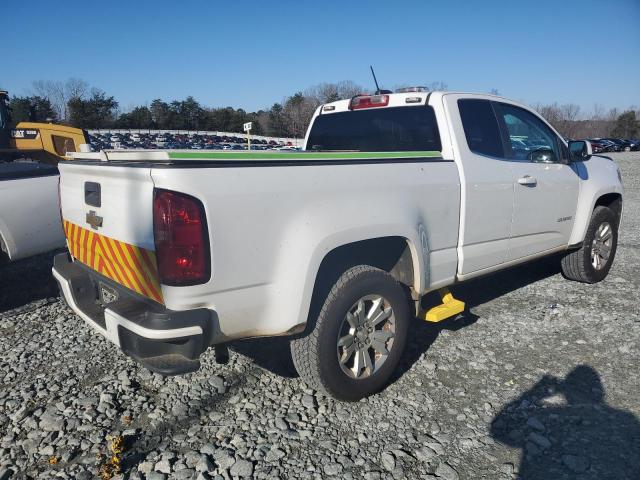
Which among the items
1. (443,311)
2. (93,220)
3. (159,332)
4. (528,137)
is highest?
(528,137)

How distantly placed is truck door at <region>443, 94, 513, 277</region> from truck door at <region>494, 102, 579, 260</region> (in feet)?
0.43

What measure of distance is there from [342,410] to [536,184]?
8.51 ft

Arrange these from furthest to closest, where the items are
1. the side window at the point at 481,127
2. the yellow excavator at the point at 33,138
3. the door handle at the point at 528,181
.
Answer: the yellow excavator at the point at 33,138
the door handle at the point at 528,181
the side window at the point at 481,127

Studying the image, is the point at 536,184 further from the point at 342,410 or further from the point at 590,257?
the point at 342,410

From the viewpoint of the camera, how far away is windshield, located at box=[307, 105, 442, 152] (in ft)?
12.4

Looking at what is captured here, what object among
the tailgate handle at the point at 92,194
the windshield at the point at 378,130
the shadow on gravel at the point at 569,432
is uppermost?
the windshield at the point at 378,130

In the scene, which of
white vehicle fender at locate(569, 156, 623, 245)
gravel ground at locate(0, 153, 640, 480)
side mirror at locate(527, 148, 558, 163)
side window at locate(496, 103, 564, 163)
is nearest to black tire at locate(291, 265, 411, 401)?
gravel ground at locate(0, 153, 640, 480)

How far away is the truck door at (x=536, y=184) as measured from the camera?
4051mm

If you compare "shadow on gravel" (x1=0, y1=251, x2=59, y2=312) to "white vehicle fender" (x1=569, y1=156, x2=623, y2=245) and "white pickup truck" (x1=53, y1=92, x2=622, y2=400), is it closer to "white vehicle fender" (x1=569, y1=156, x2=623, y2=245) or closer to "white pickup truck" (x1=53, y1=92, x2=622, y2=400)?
"white pickup truck" (x1=53, y1=92, x2=622, y2=400)

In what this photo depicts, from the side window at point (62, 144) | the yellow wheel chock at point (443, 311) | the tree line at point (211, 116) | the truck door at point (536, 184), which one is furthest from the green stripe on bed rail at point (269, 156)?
the tree line at point (211, 116)

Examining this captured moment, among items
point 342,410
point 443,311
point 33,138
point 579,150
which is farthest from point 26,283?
point 579,150

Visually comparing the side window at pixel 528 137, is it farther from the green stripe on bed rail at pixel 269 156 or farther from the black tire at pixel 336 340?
the black tire at pixel 336 340

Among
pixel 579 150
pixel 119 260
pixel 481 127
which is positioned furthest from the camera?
pixel 579 150

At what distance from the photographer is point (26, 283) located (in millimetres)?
5516
